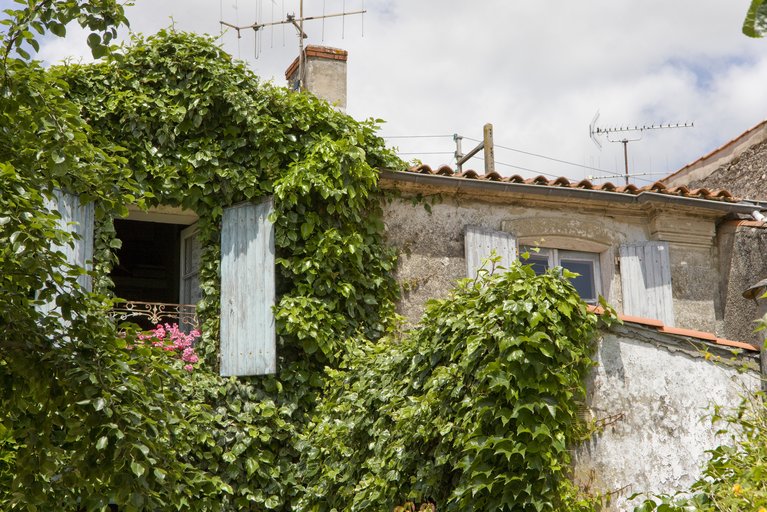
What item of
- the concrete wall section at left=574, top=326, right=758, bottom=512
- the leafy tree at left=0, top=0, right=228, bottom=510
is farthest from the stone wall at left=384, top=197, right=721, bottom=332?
the leafy tree at left=0, top=0, right=228, bottom=510

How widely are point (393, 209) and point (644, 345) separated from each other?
387cm

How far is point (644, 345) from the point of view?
7418 millimetres

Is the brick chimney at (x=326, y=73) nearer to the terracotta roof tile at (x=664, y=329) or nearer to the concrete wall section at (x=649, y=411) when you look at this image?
the terracotta roof tile at (x=664, y=329)

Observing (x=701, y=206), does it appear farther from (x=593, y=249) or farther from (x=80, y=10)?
(x=80, y=10)

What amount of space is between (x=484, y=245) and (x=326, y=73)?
9.99 feet

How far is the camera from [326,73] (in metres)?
12.1

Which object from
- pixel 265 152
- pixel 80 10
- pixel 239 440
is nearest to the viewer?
pixel 80 10

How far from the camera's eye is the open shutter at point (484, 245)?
10625 mm

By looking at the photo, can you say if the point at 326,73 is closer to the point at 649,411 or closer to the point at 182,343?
the point at 182,343

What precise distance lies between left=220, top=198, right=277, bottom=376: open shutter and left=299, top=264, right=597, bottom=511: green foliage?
5.82 feet

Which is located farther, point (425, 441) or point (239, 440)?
point (239, 440)

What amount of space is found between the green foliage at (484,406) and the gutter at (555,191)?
258cm

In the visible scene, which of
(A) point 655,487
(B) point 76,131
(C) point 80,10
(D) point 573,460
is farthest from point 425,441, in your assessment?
(C) point 80,10

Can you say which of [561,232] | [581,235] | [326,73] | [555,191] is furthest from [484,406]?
[326,73]
